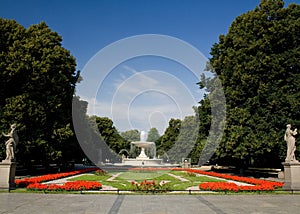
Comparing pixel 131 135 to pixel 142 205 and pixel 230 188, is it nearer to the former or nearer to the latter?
pixel 230 188

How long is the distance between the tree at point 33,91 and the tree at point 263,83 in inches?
618

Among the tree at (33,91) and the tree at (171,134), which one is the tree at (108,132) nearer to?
the tree at (171,134)

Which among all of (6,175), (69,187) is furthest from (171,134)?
(6,175)

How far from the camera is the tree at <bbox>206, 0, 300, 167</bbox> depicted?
23.3 meters

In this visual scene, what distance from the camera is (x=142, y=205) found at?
10461 mm

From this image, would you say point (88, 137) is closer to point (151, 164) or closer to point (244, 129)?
point (151, 164)

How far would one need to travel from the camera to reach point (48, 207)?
988cm

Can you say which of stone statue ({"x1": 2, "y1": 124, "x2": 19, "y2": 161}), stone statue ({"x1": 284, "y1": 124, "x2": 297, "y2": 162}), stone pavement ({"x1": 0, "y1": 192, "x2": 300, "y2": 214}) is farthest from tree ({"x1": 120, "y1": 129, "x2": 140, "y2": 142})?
stone pavement ({"x1": 0, "y1": 192, "x2": 300, "y2": 214})

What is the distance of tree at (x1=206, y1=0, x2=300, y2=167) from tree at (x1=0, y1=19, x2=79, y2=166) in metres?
15.7

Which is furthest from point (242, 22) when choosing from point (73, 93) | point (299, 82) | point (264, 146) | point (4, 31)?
point (4, 31)

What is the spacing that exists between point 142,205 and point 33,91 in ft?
60.2

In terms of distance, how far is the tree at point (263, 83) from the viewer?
2334cm

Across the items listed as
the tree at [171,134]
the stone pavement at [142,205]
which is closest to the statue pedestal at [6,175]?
the stone pavement at [142,205]

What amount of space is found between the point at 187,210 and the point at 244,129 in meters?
16.2
